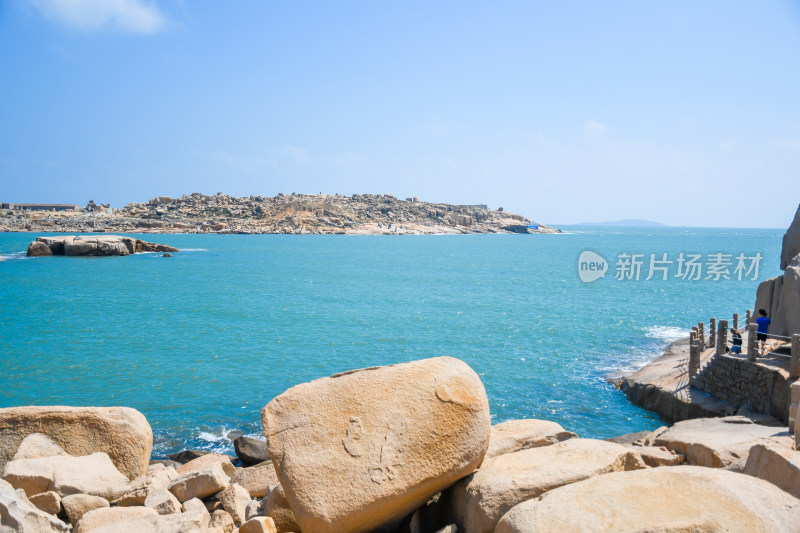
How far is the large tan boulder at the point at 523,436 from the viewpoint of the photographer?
8.16m

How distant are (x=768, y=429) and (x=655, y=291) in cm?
4204

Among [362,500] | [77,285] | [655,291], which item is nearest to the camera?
[362,500]

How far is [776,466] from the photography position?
5828mm

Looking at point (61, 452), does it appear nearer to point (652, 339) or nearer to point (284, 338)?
point (284, 338)

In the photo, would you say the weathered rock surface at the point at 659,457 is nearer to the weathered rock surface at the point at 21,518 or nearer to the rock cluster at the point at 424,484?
the rock cluster at the point at 424,484

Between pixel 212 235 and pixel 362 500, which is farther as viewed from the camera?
pixel 212 235

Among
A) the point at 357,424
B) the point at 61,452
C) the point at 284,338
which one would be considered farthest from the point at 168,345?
the point at 357,424

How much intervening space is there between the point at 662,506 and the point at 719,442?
5.37m

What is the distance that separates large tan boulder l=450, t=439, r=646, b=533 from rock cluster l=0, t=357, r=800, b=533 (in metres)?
0.02

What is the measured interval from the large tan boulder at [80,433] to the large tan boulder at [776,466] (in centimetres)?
912

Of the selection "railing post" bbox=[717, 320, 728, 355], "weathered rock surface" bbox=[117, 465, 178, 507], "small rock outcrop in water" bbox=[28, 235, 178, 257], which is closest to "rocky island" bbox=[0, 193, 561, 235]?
"small rock outcrop in water" bbox=[28, 235, 178, 257]

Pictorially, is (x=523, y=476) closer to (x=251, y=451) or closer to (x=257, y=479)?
(x=257, y=479)

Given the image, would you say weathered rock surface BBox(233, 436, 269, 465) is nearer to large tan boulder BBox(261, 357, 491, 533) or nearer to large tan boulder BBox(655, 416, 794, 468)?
large tan boulder BBox(261, 357, 491, 533)

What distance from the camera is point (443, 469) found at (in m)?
6.29
